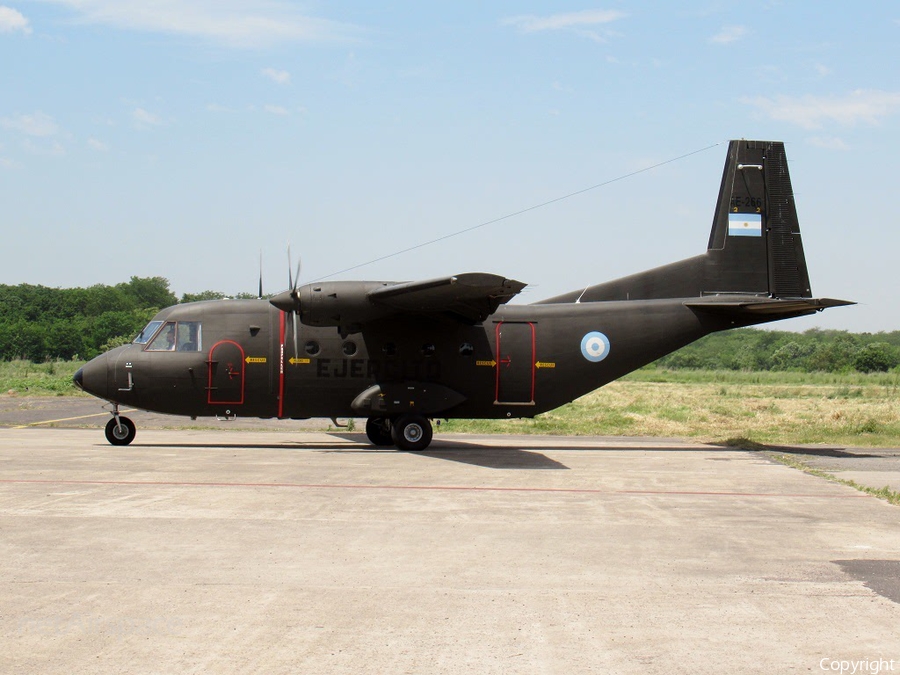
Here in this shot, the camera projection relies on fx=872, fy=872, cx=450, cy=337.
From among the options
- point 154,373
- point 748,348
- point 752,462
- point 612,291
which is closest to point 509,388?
point 612,291

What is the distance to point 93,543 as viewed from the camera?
875 centimetres

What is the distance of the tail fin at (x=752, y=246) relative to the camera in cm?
1969

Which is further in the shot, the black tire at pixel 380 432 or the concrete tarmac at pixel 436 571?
the black tire at pixel 380 432

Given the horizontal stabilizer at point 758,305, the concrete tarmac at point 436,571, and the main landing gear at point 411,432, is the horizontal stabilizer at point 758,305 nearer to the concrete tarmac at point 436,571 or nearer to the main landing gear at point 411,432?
the concrete tarmac at point 436,571

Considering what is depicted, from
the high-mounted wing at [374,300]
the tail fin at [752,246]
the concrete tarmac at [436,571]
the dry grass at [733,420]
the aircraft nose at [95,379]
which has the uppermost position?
the tail fin at [752,246]

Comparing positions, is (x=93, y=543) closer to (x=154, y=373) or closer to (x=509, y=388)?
(x=154, y=373)

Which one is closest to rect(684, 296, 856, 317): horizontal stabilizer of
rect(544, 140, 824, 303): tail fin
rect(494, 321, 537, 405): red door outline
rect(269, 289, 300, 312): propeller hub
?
rect(544, 140, 824, 303): tail fin

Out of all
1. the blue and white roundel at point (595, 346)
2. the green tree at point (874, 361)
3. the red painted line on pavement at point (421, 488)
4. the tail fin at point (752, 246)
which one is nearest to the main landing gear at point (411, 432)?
the blue and white roundel at point (595, 346)

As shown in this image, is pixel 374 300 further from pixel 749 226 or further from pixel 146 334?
pixel 749 226

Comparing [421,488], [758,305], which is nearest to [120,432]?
[421,488]

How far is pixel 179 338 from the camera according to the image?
18141 mm

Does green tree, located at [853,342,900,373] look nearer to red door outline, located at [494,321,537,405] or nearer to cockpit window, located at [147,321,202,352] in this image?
red door outline, located at [494,321,537,405]

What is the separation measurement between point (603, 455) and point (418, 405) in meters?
3.98

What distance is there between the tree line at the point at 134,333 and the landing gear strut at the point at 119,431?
41259 mm
